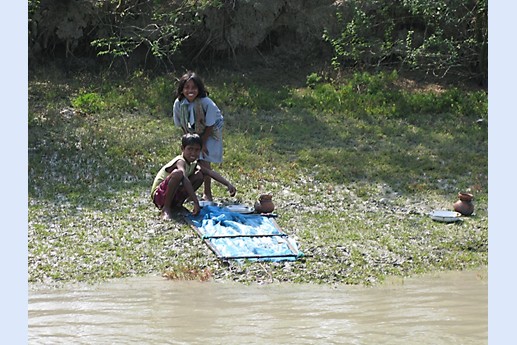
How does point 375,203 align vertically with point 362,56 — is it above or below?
below

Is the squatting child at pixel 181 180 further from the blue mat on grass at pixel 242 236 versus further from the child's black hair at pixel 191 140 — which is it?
the blue mat on grass at pixel 242 236

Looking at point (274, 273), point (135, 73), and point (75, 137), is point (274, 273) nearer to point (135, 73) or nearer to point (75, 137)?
point (75, 137)

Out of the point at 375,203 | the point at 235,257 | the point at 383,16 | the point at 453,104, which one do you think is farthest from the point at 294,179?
the point at 383,16

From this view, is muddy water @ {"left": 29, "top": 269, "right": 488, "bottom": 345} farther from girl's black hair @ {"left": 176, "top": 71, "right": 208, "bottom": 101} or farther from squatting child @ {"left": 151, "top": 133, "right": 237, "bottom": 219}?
girl's black hair @ {"left": 176, "top": 71, "right": 208, "bottom": 101}

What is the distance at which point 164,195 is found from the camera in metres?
8.84

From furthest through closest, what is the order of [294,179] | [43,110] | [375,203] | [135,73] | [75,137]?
[135,73]
[43,110]
[75,137]
[294,179]
[375,203]

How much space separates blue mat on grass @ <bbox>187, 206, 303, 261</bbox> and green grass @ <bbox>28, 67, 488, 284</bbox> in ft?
0.43

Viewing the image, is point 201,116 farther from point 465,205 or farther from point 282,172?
point 465,205

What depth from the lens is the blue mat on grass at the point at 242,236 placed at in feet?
25.7

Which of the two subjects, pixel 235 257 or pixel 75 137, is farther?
pixel 75 137

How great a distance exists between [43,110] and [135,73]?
2130 millimetres

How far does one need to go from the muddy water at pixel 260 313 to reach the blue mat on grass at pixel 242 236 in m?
0.69

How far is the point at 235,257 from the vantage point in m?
7.71

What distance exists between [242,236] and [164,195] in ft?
3.53
